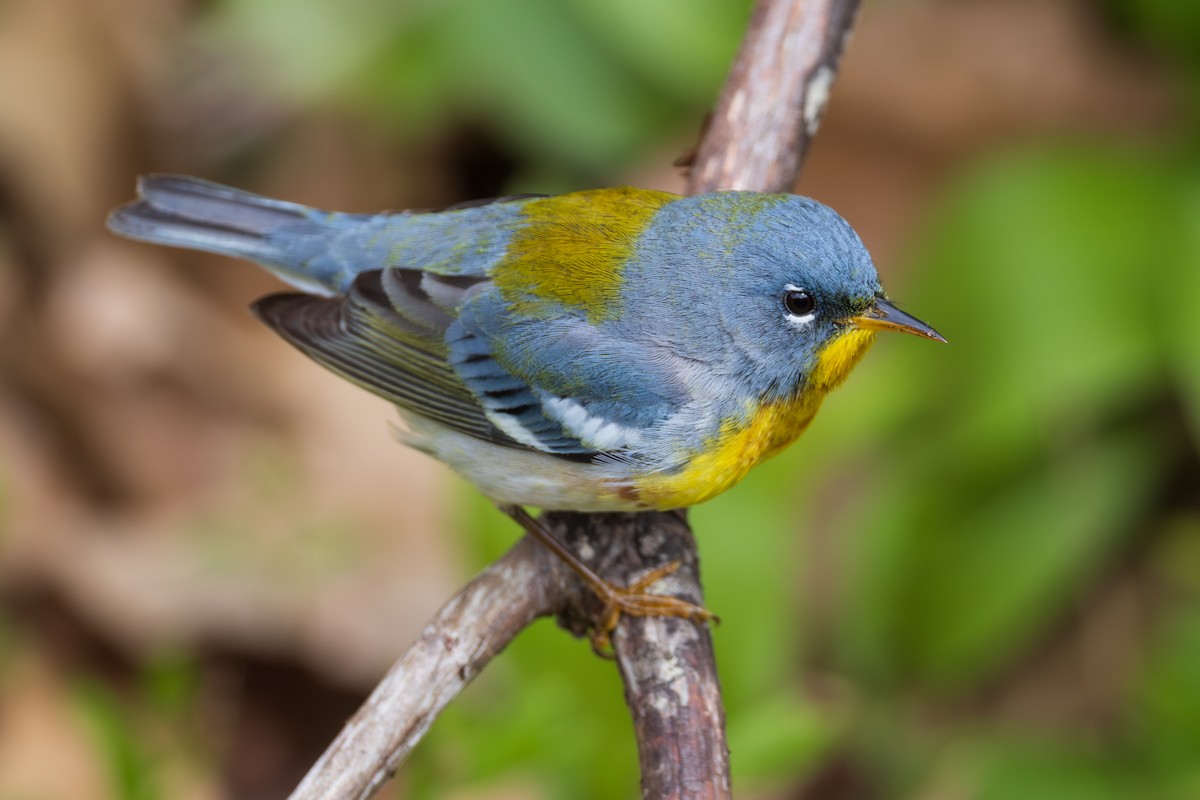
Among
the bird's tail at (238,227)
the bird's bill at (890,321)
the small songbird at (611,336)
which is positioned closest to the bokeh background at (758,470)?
the small songbird at (611,336)

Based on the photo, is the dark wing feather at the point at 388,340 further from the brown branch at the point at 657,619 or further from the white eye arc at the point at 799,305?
the white eye arc at the point at 799,305

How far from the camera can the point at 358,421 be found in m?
6.05

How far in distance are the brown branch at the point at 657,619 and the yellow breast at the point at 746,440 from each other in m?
0.22

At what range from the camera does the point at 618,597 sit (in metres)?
3.29

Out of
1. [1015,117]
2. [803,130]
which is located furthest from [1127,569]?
[803,130]

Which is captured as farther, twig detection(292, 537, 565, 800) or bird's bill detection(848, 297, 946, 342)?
bird's bill detection(848, 297, 946, 342)

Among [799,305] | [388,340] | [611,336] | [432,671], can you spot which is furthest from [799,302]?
[432,671]

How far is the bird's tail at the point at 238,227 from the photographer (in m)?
4.06

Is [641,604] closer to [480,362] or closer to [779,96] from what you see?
[480,362]

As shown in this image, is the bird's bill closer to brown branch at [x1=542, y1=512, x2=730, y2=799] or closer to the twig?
brown branch at [x1=542, y1=512, x2=730, y2=799]

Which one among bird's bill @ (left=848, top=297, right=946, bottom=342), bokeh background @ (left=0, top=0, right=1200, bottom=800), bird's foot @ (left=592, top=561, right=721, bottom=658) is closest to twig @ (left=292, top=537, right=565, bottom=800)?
bird's foot @ (left=592, top=561, right=721, bottom=658)

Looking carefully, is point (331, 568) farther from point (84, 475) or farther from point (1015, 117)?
point (1015, 117)

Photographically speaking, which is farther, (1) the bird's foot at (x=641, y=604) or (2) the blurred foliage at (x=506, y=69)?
(2) the blurred foliage at (x=506, y=69)

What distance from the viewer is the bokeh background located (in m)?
4.87
